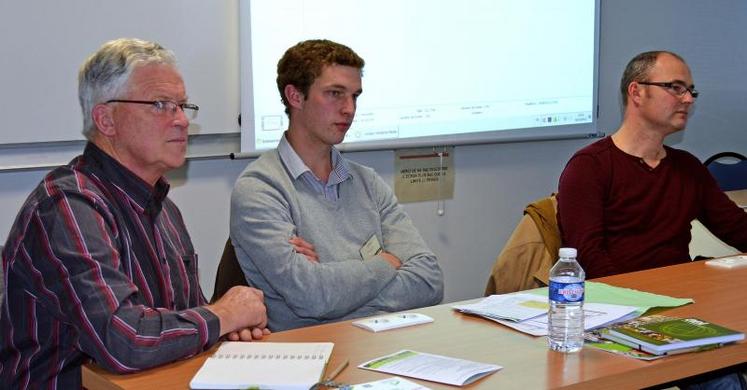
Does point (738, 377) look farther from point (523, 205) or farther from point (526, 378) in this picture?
point (523, 205)

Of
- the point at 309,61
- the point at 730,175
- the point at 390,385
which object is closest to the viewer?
the point at 390,385

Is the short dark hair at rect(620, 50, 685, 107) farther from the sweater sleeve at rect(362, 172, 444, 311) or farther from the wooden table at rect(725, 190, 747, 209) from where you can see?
the sweater sleeve at rect(362, 172, 444, 311)

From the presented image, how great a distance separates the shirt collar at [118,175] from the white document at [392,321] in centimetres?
60

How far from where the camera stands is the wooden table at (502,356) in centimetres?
191

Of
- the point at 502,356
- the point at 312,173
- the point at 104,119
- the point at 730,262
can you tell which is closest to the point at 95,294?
the point at 104,119

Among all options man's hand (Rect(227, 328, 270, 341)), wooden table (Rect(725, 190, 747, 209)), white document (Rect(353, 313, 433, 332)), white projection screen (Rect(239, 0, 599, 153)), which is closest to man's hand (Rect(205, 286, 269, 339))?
man's hand (Rect(227, 328, 270, 341))

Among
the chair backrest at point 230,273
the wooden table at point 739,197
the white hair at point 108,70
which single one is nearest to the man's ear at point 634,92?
the wooden table at point 739,197

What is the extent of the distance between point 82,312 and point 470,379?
2.62 feet

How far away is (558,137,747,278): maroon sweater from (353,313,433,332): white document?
102 cm

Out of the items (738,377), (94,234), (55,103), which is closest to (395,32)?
(55,103)

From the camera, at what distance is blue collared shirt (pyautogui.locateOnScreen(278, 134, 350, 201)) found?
2938 mm

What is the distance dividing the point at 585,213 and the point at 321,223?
987mm

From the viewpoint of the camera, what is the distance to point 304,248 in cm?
276

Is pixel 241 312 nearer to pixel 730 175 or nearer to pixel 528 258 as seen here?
pixel 528 258
